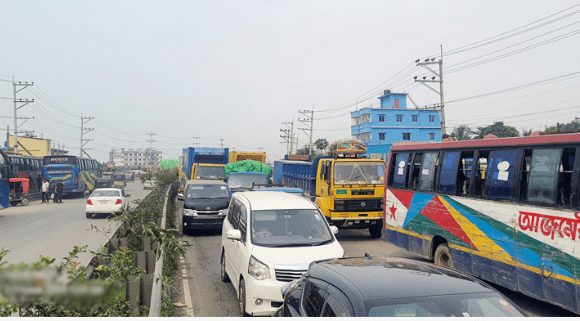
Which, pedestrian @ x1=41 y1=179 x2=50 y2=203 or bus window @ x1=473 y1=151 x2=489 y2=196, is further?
pedestrian @ x1=41 y1=179 x2=50 y2=203

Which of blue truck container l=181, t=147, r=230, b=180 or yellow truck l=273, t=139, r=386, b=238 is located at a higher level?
blue truck container l=181, t=147, r=230, b=180

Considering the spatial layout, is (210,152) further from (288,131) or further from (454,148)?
(288,131)

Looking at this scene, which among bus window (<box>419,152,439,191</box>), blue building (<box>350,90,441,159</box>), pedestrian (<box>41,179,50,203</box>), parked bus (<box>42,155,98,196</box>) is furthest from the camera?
blue building (<box>350,90,441,159</box>)

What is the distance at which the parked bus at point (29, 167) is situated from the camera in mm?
37781

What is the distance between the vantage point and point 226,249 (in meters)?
9.77

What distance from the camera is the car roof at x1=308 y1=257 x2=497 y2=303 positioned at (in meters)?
3.94

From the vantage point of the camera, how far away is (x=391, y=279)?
4.24 meters

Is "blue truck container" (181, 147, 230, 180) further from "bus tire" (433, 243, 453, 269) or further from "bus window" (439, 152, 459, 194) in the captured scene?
"bus tire" (433, 243, 453, 269)

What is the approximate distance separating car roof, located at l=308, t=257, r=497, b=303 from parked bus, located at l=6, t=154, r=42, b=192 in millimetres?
38403

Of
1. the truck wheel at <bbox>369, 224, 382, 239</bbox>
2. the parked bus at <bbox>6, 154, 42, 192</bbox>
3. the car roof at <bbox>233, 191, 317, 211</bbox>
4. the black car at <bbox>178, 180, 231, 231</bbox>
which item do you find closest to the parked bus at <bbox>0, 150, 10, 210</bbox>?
the black car at <bbox>178, 180, 231, 231</bbox>

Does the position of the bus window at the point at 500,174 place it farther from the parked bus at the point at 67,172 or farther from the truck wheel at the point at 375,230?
the parked bus at the point at 67,172

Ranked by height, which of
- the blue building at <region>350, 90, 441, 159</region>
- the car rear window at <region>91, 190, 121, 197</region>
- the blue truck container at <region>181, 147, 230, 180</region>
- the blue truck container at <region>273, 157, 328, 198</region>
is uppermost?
the blue building at <region>350, 90, 441, 159</region>

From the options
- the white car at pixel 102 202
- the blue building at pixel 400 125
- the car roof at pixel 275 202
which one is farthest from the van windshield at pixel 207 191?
the blue building at pixel 400 125

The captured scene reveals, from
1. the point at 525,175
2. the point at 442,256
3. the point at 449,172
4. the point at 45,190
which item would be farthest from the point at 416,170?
the point at 45,190
